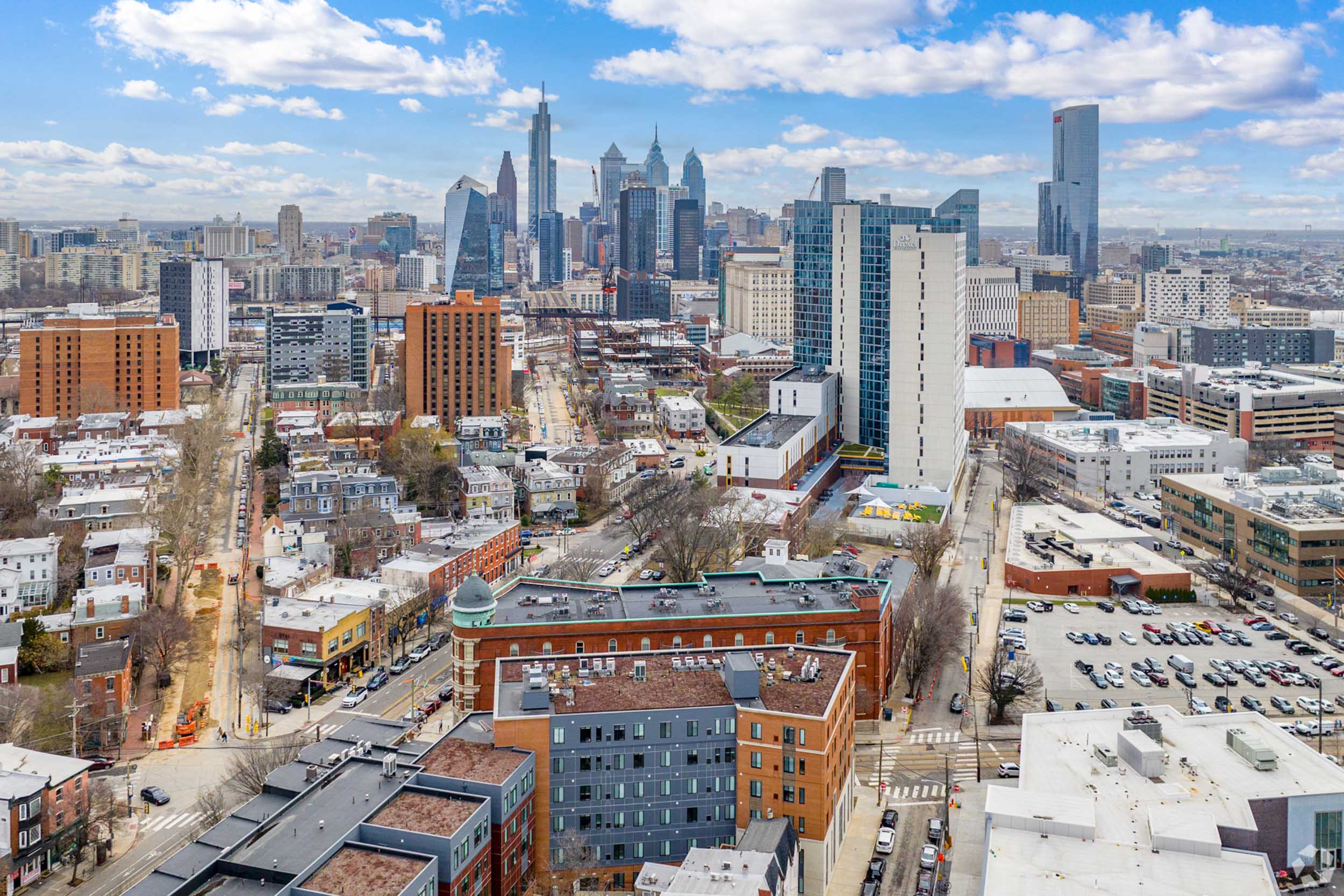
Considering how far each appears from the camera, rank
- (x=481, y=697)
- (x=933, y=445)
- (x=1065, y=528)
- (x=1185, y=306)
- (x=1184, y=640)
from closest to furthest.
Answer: (x=481, y=697)
(x=1184, y=640)
(x=1065, y=528)
(x=933, y=445)
(x=1185, y=306)

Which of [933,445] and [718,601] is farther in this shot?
[933,445]

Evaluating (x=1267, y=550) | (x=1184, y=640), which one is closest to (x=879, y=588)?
(x=1184, y=640)

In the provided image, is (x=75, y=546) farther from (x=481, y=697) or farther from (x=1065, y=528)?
(x=1065, y=528)

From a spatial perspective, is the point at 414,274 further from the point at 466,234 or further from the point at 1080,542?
the point at 1080,542

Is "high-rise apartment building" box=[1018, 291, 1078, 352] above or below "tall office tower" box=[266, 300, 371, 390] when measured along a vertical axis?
above

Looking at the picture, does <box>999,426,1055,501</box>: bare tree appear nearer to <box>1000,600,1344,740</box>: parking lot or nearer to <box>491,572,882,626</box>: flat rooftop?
<box>1000,600,1344,740</box>: parking lot

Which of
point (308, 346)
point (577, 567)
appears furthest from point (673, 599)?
point (308, 346)

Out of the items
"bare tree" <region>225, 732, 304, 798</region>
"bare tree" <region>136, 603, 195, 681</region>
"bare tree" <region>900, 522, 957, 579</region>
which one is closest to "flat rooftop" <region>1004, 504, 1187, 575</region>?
"bare tree" <region>900, 522, 957, 579</region>
